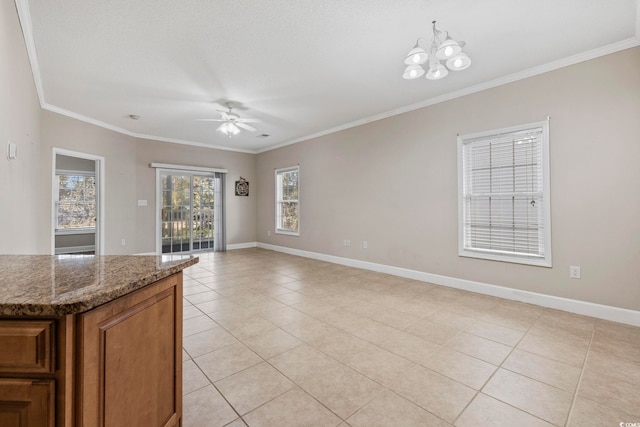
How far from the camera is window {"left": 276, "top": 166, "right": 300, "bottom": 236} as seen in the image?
6.68 meters

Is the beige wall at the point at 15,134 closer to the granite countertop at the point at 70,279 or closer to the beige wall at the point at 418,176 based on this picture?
the beige wall at the point at 418,176

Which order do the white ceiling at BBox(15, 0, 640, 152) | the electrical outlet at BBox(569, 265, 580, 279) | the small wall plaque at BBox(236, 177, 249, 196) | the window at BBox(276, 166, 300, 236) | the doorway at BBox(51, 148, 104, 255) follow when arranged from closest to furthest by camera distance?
the white ceiling at BBox(15, 0, 640, 152), the electrical outlet at BBox(569, 265, 580, 279), the doorway at BBox(51, 148, 104, 255), the window at BBox(276, 166, 300, 236), the small wall plaque at BBox(236, 177, 249, 196)

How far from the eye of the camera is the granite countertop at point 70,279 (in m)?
0.77

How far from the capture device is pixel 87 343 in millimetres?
827

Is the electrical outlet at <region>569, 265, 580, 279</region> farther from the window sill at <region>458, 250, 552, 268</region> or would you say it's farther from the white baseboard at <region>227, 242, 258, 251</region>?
the white baseboard at <region>227, 242, 258, 251</region>

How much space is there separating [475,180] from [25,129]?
17.0 ft

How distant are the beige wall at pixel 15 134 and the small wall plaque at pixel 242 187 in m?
4.34

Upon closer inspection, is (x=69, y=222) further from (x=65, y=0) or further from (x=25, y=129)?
(x=65, y=0)

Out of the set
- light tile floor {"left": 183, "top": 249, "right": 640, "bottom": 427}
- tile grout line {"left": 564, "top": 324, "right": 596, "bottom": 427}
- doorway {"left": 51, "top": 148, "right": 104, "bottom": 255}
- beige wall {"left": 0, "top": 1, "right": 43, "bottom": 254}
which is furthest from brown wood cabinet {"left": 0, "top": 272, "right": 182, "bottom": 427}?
doorway {"left": 51, "top": 148, "right": 104, "bottom": 255}

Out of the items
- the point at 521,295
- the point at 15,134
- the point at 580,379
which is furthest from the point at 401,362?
the point at 15,134

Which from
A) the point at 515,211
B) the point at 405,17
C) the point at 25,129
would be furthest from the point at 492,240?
the point at 25,129

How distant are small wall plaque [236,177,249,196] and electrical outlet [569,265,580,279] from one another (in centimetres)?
671

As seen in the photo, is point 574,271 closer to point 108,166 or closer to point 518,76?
point 518,76

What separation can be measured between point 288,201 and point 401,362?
17.1 feet
